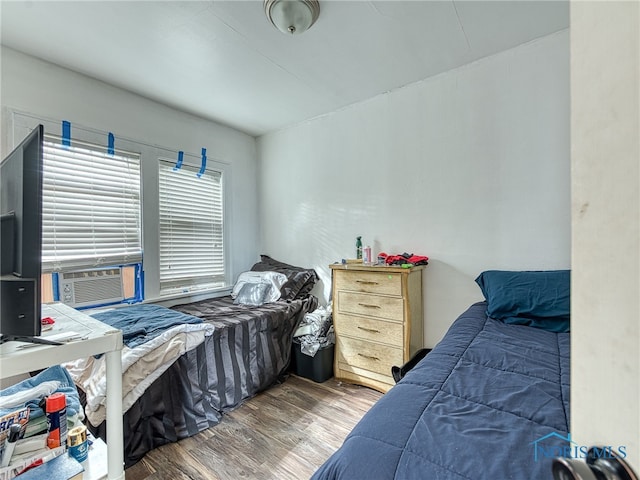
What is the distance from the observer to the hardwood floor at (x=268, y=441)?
4.88ft

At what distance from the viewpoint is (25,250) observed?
2.48 ft

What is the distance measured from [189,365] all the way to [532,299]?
2.11 metres

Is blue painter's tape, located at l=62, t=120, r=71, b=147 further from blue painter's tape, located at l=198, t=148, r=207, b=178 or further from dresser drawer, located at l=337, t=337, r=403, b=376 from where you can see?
dresser drawer, located at l=337, t=337, r=403, b=376

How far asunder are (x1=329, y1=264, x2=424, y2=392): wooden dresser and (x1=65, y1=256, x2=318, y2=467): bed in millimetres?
505

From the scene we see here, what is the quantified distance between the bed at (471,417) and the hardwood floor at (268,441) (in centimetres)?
99

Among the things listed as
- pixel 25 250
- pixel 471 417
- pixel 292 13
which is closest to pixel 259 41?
pixel 292 13

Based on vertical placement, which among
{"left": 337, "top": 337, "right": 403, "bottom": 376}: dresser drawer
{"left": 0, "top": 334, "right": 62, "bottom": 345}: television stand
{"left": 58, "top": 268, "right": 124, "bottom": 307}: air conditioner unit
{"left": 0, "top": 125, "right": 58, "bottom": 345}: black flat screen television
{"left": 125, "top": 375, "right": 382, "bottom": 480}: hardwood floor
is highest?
{"left": 0, "top": 125, "right": 58, "bottom": 345}: black flat screen television

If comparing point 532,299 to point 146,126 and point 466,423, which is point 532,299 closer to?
point 466,423

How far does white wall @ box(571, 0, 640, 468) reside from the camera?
27 cm

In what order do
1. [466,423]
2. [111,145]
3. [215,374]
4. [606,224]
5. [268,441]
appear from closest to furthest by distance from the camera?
[606,224], [466,423], [268,441], [215,374], [111,145]

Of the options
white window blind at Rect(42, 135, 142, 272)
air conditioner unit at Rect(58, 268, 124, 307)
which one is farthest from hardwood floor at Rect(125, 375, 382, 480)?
white window blind at Rect(42, 135, 142, 272)

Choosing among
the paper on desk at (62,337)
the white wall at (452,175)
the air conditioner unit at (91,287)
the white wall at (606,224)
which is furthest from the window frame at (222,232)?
the white wall at (606,224)

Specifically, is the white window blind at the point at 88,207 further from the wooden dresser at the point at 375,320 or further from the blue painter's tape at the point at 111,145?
the wooden dresser at the point at 375,320

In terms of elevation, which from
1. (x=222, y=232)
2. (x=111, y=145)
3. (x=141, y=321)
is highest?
(x=111, y=145)
